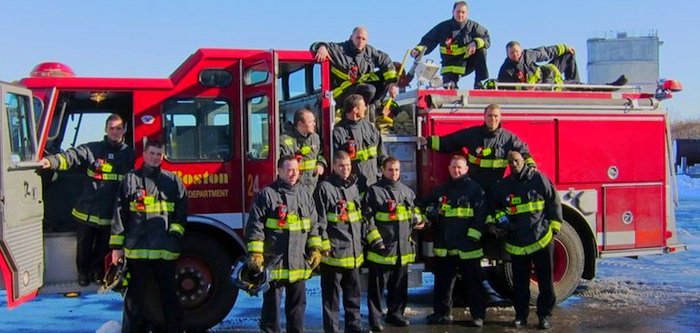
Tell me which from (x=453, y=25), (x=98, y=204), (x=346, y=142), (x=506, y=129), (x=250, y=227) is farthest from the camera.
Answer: (x=453, y=25)

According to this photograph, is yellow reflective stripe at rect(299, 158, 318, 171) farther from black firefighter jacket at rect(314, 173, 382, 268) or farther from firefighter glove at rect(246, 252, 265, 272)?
firefighter glove at rect(246, 252, 265, 272)

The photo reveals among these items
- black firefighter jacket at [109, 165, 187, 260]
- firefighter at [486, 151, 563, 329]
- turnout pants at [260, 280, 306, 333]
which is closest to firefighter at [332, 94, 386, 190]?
firefighter at [486, 151, 563, 329]

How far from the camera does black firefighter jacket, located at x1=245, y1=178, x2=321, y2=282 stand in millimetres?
5809

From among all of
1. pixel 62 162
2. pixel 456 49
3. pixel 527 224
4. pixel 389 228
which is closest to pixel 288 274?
pixel 389 228

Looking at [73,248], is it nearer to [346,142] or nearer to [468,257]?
[346,142]

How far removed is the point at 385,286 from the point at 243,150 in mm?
1859

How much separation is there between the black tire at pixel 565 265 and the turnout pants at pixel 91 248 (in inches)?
162

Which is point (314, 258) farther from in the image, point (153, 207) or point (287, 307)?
point (153, 207)

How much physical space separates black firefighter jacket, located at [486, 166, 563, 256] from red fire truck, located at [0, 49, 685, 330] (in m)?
0.52

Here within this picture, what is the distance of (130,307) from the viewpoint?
6117mm

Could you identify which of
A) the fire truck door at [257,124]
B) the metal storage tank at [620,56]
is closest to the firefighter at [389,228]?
the fire truck door at [257,124]

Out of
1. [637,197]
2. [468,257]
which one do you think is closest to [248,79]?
[468,257]

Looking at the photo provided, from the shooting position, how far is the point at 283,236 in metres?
5.87

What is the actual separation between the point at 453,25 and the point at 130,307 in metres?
5.02
